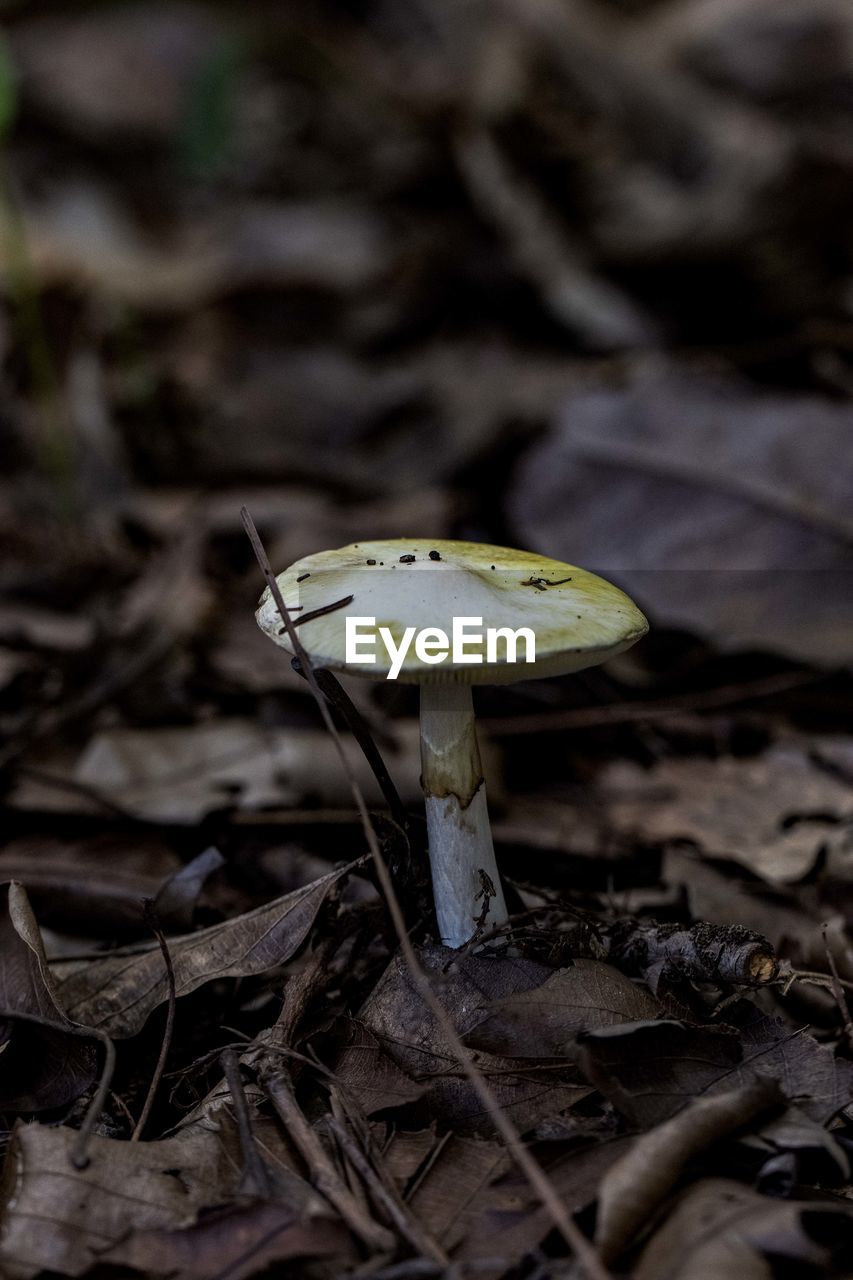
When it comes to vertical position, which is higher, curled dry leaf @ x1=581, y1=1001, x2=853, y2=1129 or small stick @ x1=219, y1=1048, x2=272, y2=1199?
small stick @ x1=219, y1=1048, x2=272, y2=1199

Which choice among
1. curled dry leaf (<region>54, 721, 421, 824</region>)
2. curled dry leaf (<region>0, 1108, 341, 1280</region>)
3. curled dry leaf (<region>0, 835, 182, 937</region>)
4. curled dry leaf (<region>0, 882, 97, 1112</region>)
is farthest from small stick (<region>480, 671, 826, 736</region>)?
curled dry leaf (<region>0, 1108, 341, 1280</region>)

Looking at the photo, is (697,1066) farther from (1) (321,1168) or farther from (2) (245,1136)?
(2) (245,1136)

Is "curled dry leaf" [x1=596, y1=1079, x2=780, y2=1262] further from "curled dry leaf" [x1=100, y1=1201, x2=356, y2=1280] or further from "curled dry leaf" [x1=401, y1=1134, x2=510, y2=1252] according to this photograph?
"curled dry leaf" [x1=100, y1=1201, x2=356, y2=1280]

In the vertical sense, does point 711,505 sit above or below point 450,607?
below

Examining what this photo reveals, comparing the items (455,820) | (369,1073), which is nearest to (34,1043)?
(369,1073)

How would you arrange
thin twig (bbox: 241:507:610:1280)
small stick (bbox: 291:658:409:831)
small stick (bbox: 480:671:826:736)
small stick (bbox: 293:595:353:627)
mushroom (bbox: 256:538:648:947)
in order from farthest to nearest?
small stick (bbox: 480:671:826:736)
small stick (bbox: 291:658:409:831)
small stick (bbox: 293:595:353:627)
mushroom (bbox: 256:538:648:947)
thin twig (bbox: 241:507:610:1280)

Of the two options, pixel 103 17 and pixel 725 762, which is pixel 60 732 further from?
pixel 103 17
